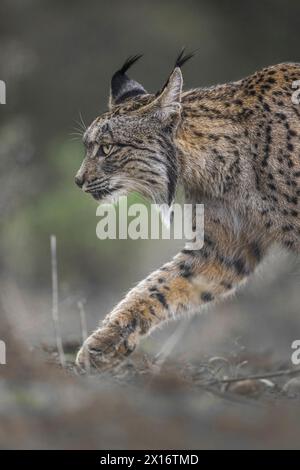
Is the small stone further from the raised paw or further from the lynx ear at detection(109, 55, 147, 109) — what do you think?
the lynx ear at detection(109, 55, 147, 109)

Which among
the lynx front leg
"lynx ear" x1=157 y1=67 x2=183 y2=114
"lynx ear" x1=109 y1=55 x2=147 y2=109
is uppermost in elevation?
"lynx ear" x1=109 y1=55 x2=147 y2=109

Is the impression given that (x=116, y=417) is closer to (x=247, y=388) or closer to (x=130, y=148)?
(x=247, y=388)

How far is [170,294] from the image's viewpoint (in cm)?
520

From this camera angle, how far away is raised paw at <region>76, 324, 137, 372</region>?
4730 mm

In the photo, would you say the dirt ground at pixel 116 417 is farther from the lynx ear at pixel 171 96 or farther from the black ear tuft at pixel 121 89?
the black ear tuft at pixel 121 89

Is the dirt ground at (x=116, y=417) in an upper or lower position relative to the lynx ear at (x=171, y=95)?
lower

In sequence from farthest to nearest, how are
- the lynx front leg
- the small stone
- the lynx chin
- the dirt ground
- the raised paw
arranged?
the lynx chin
the lynx front leg
the raised paw
the small stone
the dirt ground

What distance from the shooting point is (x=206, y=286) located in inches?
208

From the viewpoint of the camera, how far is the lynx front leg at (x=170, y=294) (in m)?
4.89

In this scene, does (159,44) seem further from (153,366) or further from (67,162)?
(153,366)

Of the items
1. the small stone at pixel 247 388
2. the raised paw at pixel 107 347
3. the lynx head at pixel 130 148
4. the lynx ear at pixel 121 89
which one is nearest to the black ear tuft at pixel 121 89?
the lynx ear at pixel 121 89

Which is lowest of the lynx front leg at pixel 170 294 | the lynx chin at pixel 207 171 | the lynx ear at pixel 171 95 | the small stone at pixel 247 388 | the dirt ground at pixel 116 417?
the dirt ground at pixel 116 417

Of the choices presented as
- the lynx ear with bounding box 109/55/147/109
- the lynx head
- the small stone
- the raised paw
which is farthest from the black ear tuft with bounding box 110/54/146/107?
the small stone

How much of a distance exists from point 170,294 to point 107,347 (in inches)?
21.6
